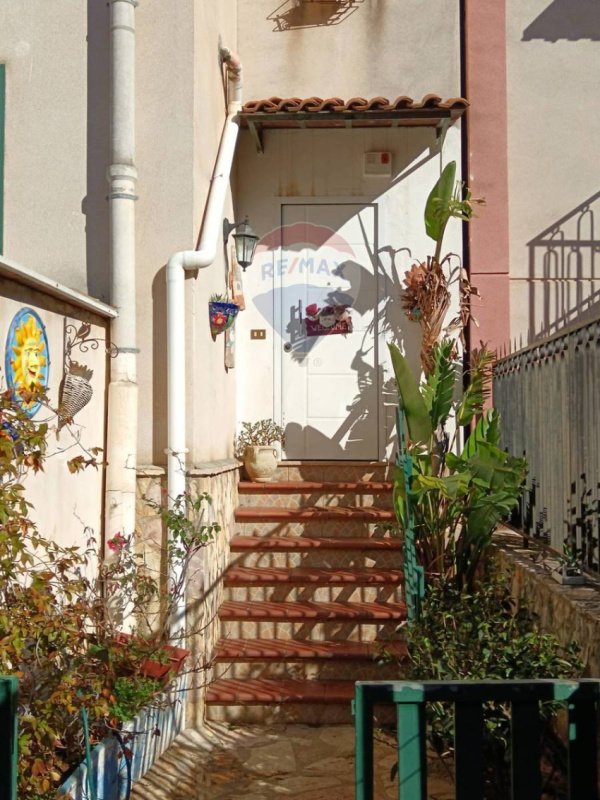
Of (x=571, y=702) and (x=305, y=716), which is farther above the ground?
(x=571, y=702)

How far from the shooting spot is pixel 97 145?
5.80m

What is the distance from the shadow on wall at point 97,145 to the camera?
5750mm

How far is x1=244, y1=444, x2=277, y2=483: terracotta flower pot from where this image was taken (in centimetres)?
735

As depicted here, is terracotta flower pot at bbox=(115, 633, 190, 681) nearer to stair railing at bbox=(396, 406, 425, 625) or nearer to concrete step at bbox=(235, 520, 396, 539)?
stair railing at bbox=(396, 406, 425, 625)

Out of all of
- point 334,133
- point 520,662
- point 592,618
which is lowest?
point 520,662

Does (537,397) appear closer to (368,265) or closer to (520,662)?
(520,662)

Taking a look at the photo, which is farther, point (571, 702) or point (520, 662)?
point (520, 662)

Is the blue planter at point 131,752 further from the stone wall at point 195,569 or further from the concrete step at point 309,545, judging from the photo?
the concrete step at point 309,545

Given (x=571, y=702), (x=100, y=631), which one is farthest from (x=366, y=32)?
(x=571, y=702)

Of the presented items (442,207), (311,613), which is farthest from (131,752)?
(442,207)

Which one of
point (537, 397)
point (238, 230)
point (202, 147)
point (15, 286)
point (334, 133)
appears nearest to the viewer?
point (15, 286)

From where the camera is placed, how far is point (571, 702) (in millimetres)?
1829

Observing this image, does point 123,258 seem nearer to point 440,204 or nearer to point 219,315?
point 219,315

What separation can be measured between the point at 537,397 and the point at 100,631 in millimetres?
3230
